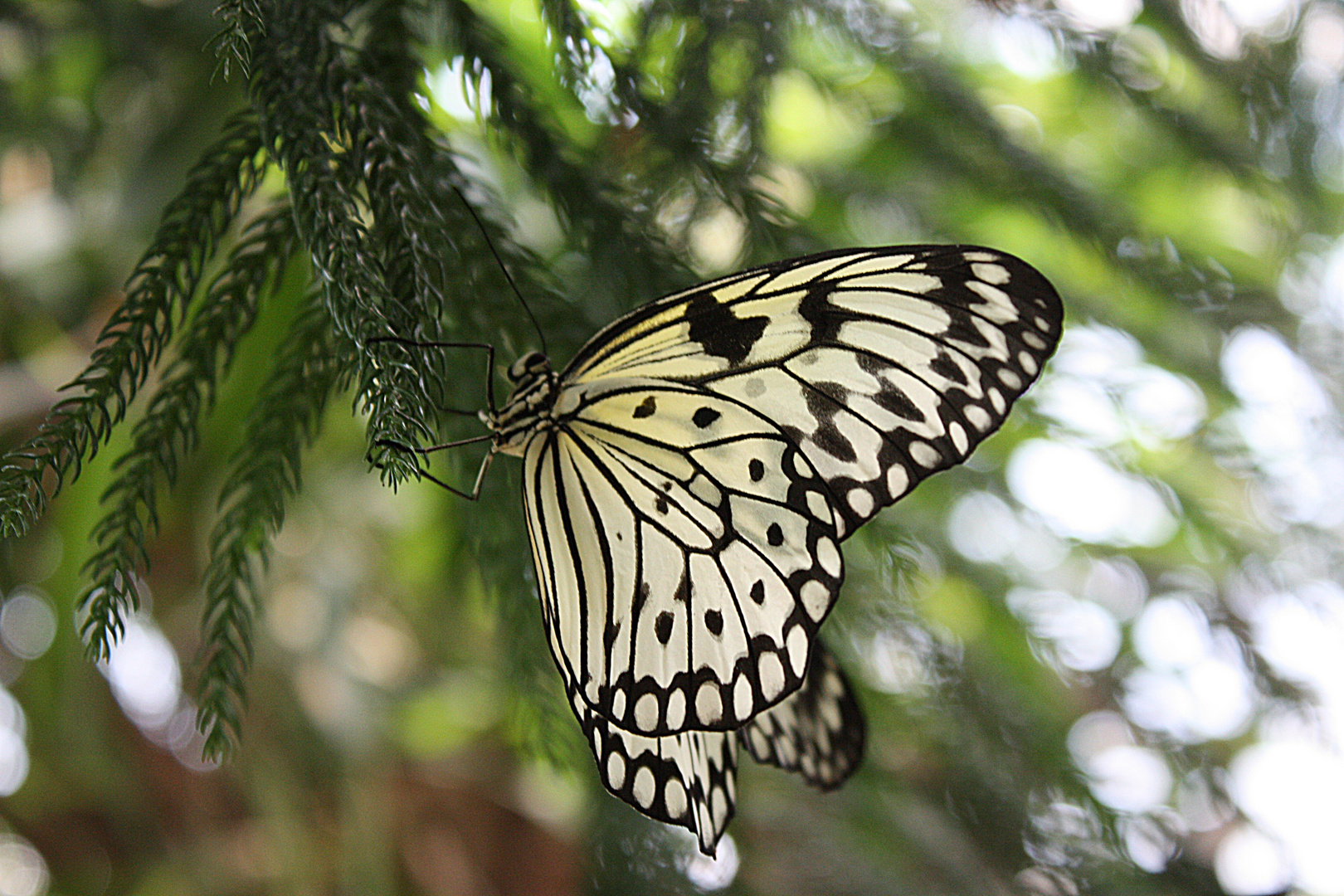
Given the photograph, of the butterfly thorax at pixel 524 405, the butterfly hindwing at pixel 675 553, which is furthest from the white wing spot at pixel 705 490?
the butterfly thorax at pixel 524 405

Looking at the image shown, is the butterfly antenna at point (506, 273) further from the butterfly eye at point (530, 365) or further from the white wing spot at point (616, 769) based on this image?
the white wing spot at point (616, 769)

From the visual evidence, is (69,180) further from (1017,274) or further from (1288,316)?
(1288,316)

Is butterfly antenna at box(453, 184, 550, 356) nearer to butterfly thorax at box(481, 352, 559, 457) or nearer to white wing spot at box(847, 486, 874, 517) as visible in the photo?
butterfly thorax at box(481, 352, 559, 457)

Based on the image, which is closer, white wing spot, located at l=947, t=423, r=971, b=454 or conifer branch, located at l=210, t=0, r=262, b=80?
conifer branch, located at l=210, t=0, r=262, b=80

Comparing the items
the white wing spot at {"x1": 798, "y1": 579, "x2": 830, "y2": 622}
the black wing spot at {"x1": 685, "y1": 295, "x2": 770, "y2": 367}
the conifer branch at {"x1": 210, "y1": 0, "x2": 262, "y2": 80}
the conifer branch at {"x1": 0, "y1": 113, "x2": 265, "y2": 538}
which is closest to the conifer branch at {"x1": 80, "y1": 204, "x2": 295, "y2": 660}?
the conifer branch at {"x1": 0, "y1": 113, "x2": 265, "y2": 538}

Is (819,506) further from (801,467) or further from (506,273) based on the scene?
(506,273)

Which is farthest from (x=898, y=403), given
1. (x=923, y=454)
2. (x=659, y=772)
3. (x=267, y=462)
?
(x=267, y=462)

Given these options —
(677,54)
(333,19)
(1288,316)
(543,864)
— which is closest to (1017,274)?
(677,54)
